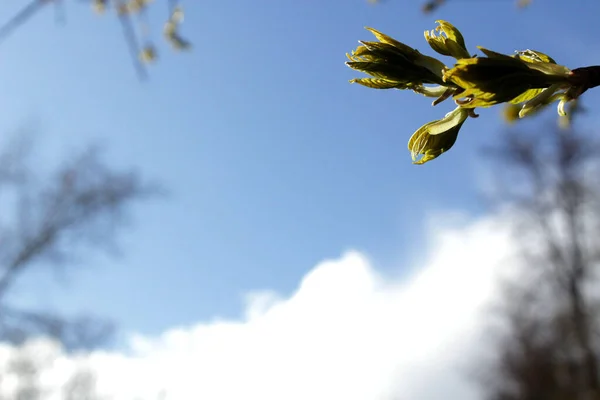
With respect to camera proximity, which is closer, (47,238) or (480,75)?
(480,75)

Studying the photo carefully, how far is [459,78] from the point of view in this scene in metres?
0.46

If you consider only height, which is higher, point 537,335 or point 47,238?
point 47,238

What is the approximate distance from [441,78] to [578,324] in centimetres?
1215

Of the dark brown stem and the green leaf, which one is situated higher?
the green leaf

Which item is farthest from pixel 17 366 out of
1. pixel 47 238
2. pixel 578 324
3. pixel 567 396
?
pixel 567 396

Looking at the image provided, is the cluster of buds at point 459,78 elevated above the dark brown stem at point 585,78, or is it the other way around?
the cluster of buds at point 459,78

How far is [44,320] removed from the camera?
10047 millimetres

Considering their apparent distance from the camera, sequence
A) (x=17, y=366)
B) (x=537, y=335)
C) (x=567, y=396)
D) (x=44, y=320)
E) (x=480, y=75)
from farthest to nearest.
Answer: (x=567, y=396)
(x=537, y=335)
(x=17, y=366)
(x=44, y=320)
(x=480, y=75)

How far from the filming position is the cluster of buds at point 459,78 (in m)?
0.46

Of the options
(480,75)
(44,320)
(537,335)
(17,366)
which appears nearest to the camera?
(480,75)

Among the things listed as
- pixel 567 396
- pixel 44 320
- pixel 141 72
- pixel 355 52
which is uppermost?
pixel 44 320

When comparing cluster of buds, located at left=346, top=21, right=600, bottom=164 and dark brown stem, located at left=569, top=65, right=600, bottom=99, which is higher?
cluster of buds, located at left=346, top=21, right=600, bottom=164

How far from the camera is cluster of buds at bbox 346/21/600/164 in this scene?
18.1 inches

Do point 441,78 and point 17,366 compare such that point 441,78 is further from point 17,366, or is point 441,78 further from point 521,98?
point 17,366
